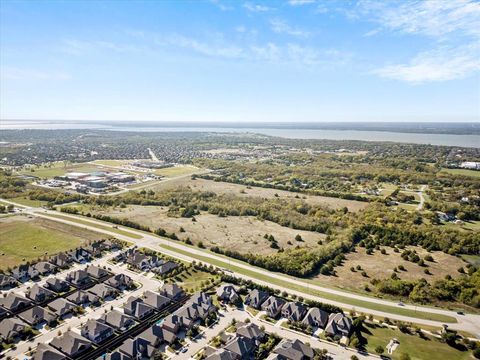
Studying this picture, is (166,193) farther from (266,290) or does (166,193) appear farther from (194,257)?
(266,290)

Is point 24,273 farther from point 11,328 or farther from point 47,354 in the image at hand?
point 47,354

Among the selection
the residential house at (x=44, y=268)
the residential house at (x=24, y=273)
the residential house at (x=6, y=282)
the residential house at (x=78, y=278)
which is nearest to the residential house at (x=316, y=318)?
the residential house at (x=78, y=278)

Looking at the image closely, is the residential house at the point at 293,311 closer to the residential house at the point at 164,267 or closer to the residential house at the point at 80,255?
the residential house at the point at 164,267

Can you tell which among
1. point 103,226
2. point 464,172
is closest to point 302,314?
point 103,226

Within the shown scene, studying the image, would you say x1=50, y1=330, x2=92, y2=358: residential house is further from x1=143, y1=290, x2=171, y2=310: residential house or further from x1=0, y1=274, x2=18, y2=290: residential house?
x1=0, y1=274, x2=18, y2=290: residential house

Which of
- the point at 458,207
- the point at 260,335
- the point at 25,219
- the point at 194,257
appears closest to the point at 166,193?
the point at 25,219
